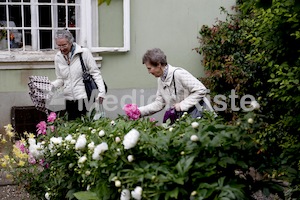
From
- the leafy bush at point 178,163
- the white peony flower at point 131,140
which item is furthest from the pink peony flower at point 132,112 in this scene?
the white peony flower at point 131,140

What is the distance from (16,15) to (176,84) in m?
4.01

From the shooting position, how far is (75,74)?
20.0ft

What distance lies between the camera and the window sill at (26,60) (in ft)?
24.8

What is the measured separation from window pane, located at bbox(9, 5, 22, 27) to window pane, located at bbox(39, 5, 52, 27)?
33 cm

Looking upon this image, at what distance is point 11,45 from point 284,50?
4900mm

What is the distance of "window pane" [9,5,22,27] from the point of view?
7.81 metres

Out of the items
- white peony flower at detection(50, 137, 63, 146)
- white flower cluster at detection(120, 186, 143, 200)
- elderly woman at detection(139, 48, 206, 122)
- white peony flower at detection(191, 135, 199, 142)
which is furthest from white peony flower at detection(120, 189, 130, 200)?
elderly woman at detection(139, 48, 206, 122)

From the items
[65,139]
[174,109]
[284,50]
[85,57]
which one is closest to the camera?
[65,139]

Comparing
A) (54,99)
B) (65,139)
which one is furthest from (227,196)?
(54,99)

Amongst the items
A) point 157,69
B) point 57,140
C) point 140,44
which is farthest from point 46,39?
point 57,140

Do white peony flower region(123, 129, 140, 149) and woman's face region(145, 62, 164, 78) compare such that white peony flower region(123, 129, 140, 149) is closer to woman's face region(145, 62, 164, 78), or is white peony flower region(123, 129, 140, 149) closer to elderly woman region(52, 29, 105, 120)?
woman's face region(145, 62, 164, 78)

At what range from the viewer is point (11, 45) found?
786cm

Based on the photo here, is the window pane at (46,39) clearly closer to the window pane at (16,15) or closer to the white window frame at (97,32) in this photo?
the window pane at (16,15)

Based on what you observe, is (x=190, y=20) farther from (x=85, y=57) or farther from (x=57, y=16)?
(x=85, y=57)
